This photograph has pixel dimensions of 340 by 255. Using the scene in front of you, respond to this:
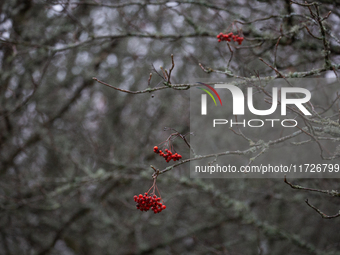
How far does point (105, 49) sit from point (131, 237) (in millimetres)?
3074

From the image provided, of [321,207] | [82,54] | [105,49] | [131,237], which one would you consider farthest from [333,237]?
[82,54]

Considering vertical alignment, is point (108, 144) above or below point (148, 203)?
above

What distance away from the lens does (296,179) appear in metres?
3.28

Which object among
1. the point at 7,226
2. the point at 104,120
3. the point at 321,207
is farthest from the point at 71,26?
the point at 321,207

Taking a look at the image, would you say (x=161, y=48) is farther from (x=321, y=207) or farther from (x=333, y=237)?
(x=333, y=237)

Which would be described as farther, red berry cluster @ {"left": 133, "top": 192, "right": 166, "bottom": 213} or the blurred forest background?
the blurred forest background

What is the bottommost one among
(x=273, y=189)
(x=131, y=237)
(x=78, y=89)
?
(x=131, y=237)

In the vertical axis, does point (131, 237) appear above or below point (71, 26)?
below

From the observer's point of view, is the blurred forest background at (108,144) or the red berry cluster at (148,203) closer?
the red berry cluster at (148,203)

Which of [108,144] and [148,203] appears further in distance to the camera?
[108,144]

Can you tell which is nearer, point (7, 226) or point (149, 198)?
point (149, 198)

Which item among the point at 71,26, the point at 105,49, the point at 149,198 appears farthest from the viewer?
the point at 105,49

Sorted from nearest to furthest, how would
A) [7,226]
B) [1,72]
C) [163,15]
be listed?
[1,72]
[7,226]
[163,15]

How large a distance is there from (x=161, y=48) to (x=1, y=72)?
2441 mm
